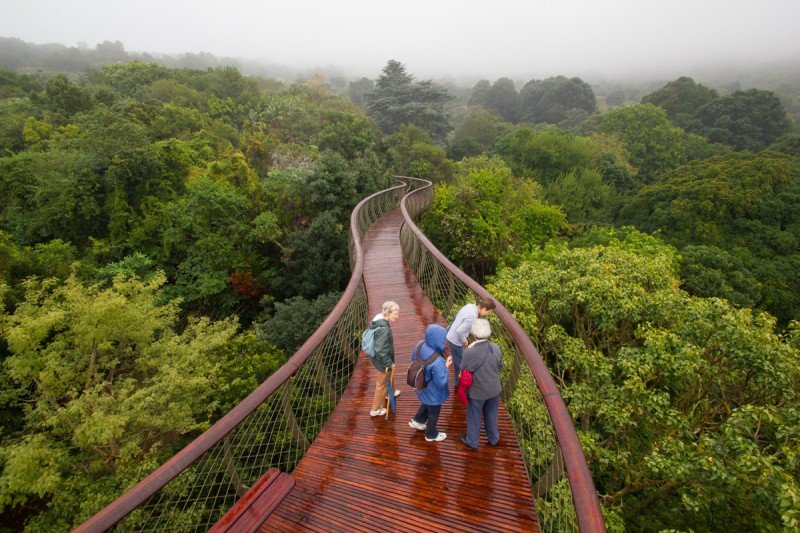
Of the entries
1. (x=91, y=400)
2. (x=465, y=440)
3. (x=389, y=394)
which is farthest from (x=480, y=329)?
(x=91, y=400)

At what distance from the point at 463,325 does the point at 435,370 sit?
1.51 ft

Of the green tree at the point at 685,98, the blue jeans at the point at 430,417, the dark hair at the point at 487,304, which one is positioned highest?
the green tree at the point at 685,98

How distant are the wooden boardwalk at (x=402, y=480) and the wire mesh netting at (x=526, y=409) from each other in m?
0.17

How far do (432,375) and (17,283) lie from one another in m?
12.6

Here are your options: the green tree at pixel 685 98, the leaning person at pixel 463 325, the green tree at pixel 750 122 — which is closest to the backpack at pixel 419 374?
the leaning person at pixel 463 325

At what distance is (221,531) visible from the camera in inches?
95.0

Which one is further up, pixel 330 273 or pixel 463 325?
pixel 463 325

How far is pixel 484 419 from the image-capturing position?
3.08m

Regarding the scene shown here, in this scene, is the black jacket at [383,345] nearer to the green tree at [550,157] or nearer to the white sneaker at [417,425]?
the white sneaker at [417,425]

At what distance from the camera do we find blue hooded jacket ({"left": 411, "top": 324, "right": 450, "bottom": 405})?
303 centimetres

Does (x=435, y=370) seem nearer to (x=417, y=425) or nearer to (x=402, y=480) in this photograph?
(x=417, y=425)

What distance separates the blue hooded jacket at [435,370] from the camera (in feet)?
9.94

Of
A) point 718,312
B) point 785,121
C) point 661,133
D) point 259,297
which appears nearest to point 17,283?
point 259,297

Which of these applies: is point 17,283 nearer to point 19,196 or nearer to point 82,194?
point 82,194
